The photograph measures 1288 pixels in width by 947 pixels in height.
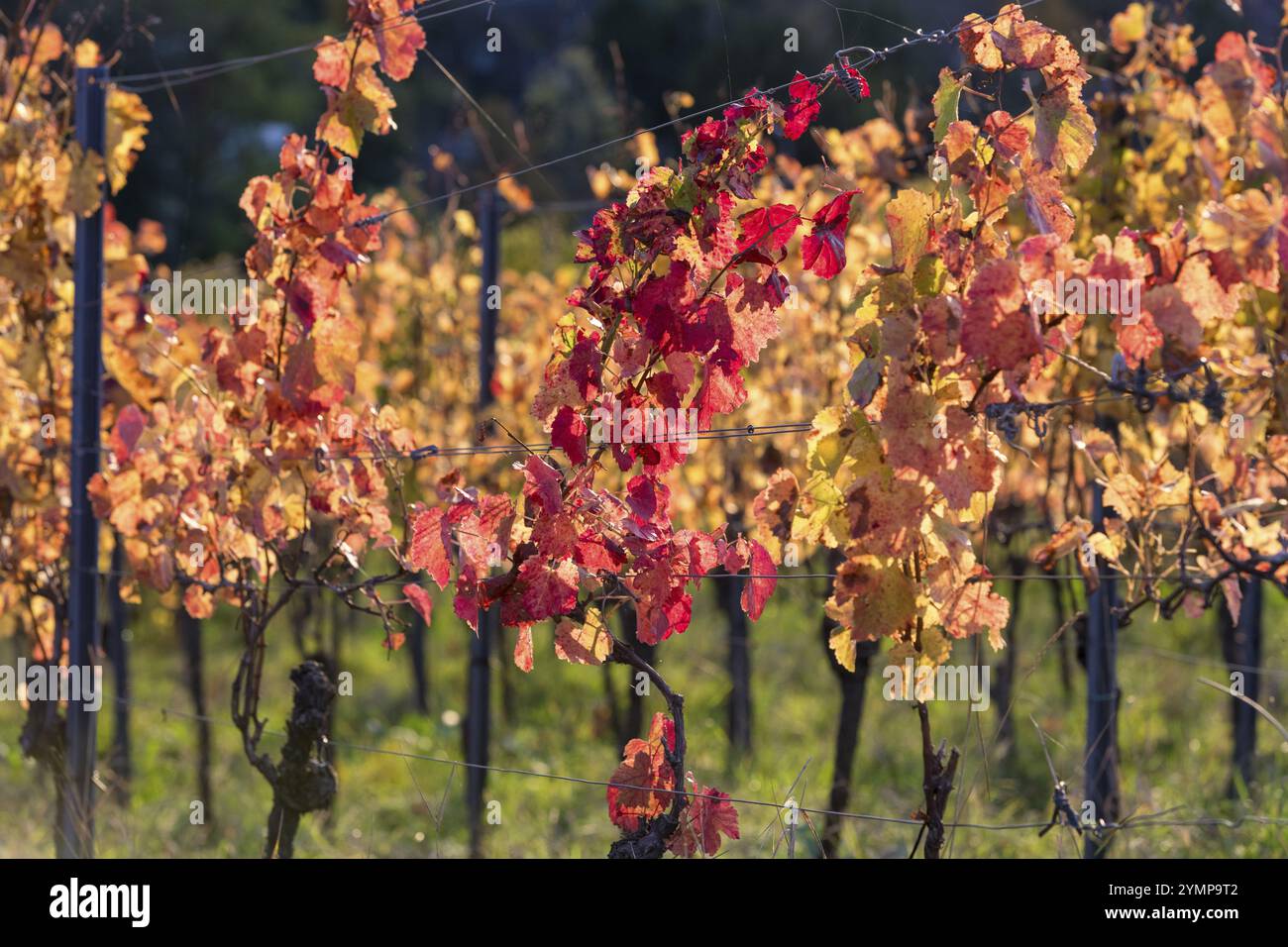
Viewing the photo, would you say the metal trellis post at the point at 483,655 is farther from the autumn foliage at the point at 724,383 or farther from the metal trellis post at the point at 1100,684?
the metal trellis post at the point at 1100,684

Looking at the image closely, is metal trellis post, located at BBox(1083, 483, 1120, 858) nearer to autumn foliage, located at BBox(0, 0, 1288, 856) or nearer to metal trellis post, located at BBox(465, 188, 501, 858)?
autumn foliage, located at BBox(0, 0, 1288, 856)

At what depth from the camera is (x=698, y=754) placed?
573cm

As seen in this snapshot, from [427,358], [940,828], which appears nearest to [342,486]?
[940,828]

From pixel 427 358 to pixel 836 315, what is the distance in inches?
98.6

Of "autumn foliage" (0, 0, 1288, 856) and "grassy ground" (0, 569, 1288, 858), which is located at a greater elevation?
"autumn foliage" (0, 0, 1288, 856)

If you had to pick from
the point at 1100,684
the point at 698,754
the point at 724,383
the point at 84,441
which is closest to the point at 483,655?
the point at 84,441

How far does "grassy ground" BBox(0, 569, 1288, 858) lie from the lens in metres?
4.35

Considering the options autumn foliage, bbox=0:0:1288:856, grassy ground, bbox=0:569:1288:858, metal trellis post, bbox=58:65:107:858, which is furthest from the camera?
grassy ground, bbox=0:569:1288:858

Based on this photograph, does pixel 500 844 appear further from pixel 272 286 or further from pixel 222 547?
pixel 272 286

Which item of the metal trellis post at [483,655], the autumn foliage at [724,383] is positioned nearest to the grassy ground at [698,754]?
the metal trellis post at [483,655]

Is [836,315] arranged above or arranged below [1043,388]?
above

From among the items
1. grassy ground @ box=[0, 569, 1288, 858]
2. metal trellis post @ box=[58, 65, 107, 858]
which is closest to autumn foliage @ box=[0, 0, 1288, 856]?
metal trellis post @ box=[58, 65, 107, 858]

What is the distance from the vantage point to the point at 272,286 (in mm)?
2953

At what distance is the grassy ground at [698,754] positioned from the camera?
4348 millimetres
